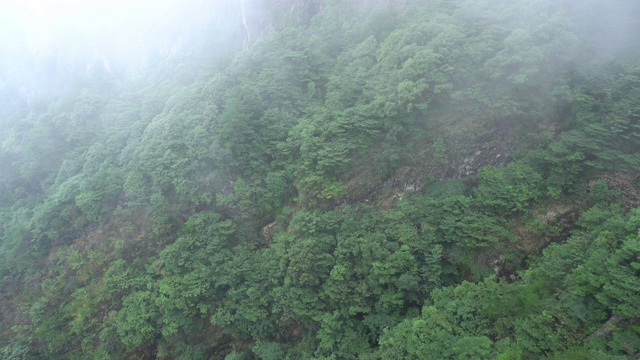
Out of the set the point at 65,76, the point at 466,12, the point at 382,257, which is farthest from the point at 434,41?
the point at 65,76

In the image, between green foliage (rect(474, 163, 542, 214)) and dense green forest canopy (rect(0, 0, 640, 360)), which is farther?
green foliage (rect(474, 163, 542, 214))

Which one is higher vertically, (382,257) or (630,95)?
(630,95)

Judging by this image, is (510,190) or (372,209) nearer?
(510,190)

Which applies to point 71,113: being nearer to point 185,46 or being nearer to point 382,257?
point 185,46

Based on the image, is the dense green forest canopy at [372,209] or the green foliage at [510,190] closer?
the dense green forest canopy at [372,209]

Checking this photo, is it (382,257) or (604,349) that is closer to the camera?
(604,349)

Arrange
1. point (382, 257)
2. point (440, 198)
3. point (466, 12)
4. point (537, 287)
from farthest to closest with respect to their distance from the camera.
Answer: point (466, 12)
point (440, 198)
point (382, 257)
point (537, 287)

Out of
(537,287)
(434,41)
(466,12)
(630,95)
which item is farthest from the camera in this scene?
(466,12)

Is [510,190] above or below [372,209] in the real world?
above
